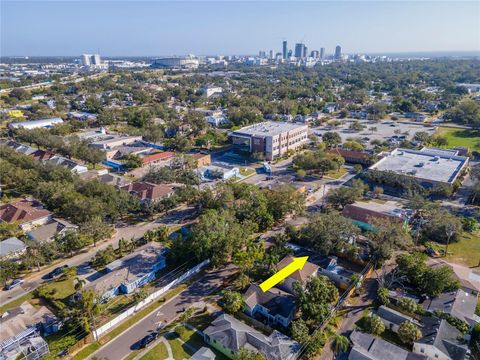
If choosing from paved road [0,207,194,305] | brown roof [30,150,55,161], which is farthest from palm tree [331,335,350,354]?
brown roof [30,150,55,161]

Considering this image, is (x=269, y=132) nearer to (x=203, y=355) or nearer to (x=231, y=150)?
(x=231, y=150)

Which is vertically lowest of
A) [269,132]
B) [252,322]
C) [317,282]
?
[252,322]

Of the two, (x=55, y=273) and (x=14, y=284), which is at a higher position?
(x=55, y=273)

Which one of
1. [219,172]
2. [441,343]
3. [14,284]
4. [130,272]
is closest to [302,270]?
[441,343]

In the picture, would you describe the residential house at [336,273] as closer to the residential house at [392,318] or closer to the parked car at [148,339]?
the residential house at [392,318]

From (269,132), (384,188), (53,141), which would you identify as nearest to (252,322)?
(384,188)

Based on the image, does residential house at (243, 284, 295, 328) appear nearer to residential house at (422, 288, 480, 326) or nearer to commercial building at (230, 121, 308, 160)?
residential house at (422, 288, 480, 326)

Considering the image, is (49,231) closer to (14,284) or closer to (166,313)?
(14,284)
